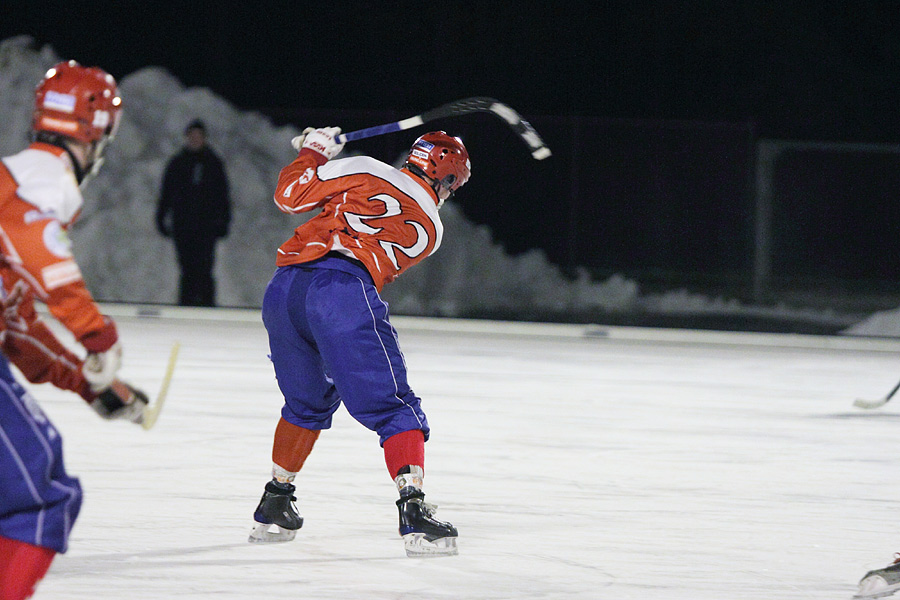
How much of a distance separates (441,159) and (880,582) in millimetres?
1972

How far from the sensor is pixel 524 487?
574cm

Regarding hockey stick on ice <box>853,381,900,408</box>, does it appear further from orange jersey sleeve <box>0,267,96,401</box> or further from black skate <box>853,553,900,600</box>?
orange jersey sleeve <box>0,267,96,401</box>

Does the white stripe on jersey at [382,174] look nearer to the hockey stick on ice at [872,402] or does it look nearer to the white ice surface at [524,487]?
the white ice surface at [524,487]

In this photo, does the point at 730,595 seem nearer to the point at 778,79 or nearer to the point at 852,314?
the point at 852,314

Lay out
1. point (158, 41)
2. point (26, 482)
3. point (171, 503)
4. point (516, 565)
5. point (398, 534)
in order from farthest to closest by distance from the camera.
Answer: point (158, 41) → point (171, 503) → point (398, 534) → point (516, 565) → point (26, 482)

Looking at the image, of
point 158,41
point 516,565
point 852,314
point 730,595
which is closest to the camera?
point 730,595

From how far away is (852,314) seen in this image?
14.5m

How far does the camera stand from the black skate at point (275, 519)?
4664 mm

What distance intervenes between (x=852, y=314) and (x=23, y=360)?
12308 mm

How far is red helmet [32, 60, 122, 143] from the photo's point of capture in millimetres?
3207

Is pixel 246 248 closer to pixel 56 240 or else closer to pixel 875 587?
pixel 875 587

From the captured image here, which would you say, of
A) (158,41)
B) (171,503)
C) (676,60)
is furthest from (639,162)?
(171,503)

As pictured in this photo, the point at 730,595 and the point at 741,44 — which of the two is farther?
the point at 741,44

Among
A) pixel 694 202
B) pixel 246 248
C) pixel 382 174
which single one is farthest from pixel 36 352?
pixel 694 202
